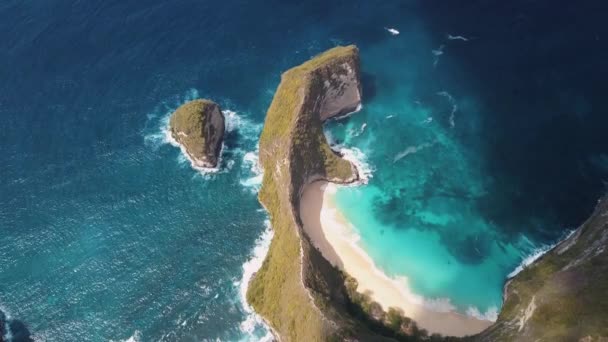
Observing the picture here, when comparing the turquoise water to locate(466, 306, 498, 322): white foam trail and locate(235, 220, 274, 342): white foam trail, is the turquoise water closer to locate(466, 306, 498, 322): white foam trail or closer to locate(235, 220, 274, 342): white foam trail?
locate(466, 306, 498, 322): white foam trail

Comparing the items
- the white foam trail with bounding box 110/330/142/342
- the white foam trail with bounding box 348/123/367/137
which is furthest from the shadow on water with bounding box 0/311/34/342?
the white foam trail with bounding box 348/123/367/137

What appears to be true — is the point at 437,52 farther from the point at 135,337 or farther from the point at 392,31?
the point at 135,337

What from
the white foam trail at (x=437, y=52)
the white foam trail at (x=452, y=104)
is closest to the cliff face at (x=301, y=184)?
the white foam trail at (x=452, y=104)

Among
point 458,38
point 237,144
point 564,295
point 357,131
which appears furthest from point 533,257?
point 237,144

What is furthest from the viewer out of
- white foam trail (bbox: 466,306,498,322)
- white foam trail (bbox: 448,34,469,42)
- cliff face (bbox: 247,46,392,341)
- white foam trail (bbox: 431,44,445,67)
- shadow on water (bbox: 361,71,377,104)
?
white foam trail (bbox: 448,34,469,42)

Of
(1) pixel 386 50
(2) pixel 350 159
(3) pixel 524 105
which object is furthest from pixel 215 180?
(3) pixel 524 105
